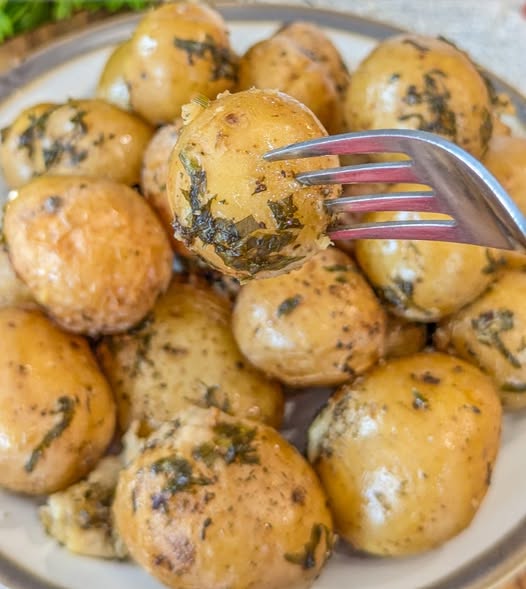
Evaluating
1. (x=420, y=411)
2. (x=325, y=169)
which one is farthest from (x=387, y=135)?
(x=420, y=411)

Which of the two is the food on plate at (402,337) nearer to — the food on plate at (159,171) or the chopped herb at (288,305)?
the chopped herb at (288,305)

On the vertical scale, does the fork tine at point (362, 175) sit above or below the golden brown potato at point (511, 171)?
above

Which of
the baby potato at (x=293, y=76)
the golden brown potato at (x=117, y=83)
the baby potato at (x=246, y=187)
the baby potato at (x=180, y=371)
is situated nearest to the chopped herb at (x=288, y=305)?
the baby potato at (x=180, y=371)

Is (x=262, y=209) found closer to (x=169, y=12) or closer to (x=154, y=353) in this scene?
(x=154, y=353)

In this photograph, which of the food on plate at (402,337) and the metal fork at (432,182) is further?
the food on plate at (402,337)

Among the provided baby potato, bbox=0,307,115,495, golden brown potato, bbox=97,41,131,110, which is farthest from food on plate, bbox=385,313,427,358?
golden brown potato, bbox=97,41,131,110
